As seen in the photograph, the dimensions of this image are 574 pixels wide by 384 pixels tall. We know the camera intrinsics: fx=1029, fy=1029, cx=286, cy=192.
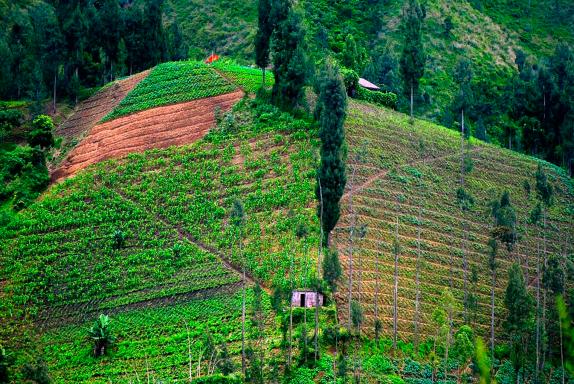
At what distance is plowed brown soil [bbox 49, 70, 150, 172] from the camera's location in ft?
238

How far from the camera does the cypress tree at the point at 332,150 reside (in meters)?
54.7

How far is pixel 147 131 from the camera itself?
70000 mm

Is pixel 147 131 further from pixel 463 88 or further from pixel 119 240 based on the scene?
pixel 463 88

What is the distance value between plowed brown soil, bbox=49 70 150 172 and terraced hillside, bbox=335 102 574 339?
17398 mm

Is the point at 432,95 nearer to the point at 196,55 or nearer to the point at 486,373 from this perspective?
the point at 196,55

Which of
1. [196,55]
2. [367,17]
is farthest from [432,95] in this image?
[196,55]

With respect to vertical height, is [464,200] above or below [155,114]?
below

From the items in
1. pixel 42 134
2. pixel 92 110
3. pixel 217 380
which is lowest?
pixel 217 380

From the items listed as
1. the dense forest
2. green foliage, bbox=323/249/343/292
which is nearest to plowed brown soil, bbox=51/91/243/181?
the dense forest

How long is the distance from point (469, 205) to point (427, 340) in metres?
14.0

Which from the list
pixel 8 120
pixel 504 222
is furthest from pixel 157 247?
pixel 8 120

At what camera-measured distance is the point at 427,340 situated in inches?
2055

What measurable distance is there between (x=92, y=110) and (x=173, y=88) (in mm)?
6505

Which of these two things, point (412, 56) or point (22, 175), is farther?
point (412, 56)
